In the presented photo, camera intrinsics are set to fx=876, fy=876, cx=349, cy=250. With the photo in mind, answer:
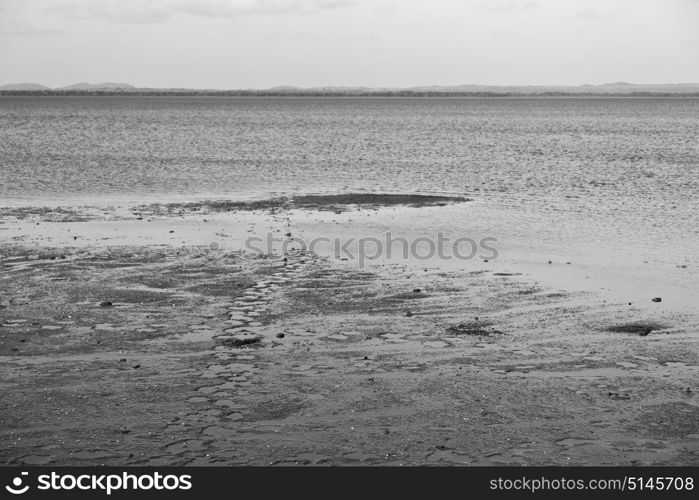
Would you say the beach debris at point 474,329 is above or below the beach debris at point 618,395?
above

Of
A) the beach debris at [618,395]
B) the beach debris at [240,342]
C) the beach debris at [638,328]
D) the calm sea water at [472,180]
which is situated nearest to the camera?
the beach debris at [618,395]

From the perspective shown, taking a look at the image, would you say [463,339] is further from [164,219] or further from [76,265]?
[164,219]

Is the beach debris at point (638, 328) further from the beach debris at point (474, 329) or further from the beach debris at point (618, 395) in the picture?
the beach debris at point (618, 395)

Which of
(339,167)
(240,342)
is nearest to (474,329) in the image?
(240,342)

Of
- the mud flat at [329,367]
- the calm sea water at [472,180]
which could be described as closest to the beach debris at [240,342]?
the mud flat at [329,367]

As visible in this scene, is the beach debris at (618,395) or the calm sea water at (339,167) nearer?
the beach debris at (618,395)

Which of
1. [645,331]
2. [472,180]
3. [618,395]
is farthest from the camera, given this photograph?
[472,180]

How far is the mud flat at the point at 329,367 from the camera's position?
9.09 m

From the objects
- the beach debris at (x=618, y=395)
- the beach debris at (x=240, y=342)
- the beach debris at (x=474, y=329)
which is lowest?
the beach debris at (x=618, y=395)

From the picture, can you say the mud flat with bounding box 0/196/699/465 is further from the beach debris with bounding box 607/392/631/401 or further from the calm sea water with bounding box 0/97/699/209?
the calm sea water with bounding box 0/97/699/209

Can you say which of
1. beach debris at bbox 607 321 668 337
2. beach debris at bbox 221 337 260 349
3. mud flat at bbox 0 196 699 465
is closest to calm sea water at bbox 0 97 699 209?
mud flat at bbox 0 196 699 465

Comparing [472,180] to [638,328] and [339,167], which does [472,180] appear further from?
[638,328]

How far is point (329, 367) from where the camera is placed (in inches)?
458
